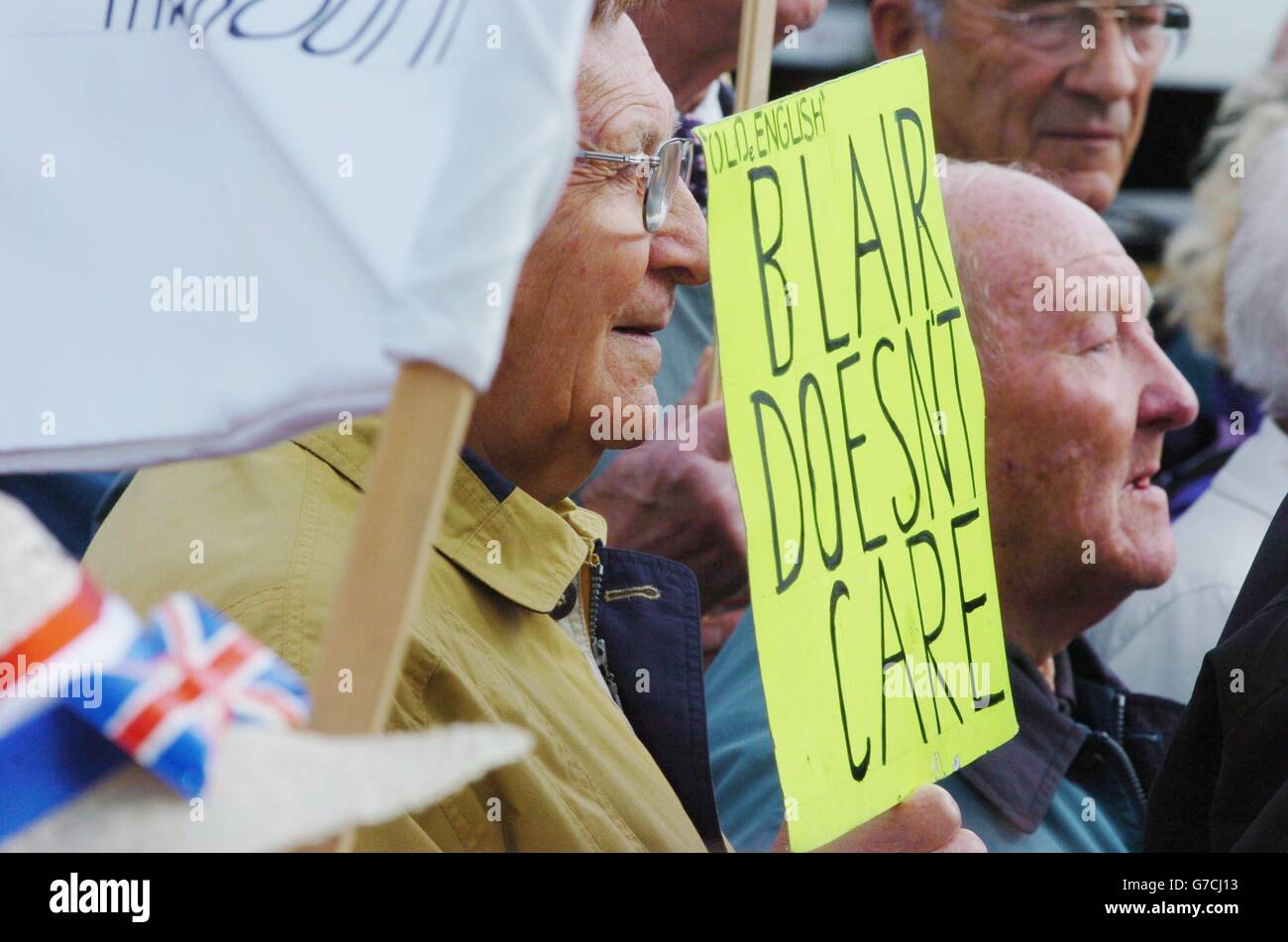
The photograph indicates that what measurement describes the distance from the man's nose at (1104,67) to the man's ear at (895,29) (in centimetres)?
29

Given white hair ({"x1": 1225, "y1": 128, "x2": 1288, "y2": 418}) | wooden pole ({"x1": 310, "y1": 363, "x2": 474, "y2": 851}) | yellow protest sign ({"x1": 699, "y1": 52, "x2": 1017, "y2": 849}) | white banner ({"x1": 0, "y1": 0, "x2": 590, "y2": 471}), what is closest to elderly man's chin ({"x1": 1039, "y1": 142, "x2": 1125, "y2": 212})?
white hair ({"x1": 1225, "y1": 128, "x2": 1288, "y2": 418})

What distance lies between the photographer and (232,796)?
809 mm

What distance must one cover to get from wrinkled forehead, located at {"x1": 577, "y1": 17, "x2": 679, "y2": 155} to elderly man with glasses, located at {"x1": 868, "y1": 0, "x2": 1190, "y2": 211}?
1413 millimetres

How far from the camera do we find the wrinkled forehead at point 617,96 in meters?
1.71

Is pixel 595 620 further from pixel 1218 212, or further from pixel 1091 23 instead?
pixel 1091 23

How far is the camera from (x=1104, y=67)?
313 centimetres

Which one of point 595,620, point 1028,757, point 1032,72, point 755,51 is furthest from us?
point 1032,72
